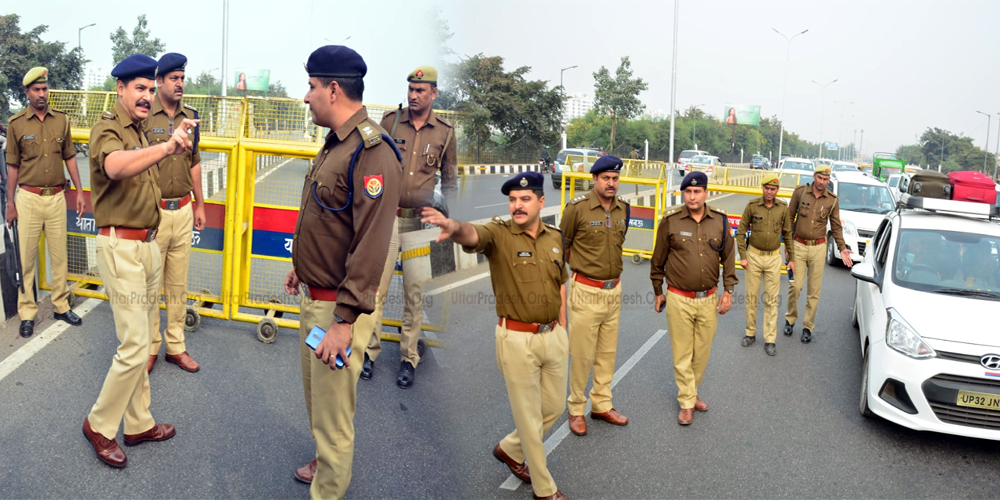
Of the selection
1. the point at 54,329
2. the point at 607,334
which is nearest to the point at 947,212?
the point at 607,334

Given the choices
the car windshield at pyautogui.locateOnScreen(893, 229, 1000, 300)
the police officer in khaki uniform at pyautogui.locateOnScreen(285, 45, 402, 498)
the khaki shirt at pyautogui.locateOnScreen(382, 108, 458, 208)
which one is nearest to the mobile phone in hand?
the police officer in khaki uniform at pyautogui.locateOnScreen(285, 45, 402, 498)

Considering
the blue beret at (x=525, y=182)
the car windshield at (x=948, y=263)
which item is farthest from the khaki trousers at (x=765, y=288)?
the blue beret at (x=525, y=182)

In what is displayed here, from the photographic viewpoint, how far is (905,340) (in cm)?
491

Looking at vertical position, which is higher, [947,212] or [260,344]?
[947,212]

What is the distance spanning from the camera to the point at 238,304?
608 cm

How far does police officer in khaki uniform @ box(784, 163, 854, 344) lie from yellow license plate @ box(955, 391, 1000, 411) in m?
3.05

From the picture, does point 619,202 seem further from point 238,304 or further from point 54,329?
point 54,329

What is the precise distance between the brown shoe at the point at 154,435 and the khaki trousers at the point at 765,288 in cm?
546

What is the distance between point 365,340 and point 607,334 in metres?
2.30

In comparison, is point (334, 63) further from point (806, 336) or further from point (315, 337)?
point (806, 336)

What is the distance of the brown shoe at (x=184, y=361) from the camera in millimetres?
5047

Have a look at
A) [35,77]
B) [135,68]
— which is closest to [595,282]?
[135,68]

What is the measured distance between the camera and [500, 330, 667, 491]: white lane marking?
3.93 meters

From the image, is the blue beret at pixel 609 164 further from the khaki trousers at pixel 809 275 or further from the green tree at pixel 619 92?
the green tree at pixel 619 92
